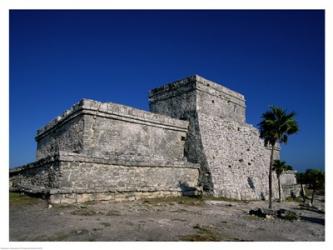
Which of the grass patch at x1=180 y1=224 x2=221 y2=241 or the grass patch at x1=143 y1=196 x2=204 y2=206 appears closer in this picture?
the grass patch at x1=180 y1=224 x2=221 y2=241

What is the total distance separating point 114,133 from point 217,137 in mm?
6884

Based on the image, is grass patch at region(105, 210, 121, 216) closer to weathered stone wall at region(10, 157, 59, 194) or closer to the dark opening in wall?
weathered stone wall at region(10, 157, 59, 194)

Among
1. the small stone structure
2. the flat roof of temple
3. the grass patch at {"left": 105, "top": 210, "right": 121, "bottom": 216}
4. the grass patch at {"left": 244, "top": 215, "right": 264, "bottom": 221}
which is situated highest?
the flat roof of temple

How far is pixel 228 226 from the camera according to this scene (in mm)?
9320

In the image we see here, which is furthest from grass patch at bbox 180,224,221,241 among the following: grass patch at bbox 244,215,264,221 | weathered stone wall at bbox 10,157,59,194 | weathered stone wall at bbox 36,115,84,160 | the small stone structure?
the small stone structure

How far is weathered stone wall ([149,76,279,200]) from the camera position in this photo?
56.6 feet

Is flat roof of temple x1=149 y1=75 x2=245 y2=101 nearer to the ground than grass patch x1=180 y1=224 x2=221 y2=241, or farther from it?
farther from it

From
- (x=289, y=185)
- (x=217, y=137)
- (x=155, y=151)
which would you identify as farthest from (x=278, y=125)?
(x=289, y=185)

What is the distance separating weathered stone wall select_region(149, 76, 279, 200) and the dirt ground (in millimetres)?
4458

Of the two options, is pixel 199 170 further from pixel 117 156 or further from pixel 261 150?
pixel 261 150

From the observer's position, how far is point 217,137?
18.7m

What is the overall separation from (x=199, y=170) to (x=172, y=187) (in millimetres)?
2431

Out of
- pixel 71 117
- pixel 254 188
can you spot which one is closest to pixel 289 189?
pixel 254 188

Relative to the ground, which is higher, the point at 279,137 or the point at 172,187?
the point at 279,137
